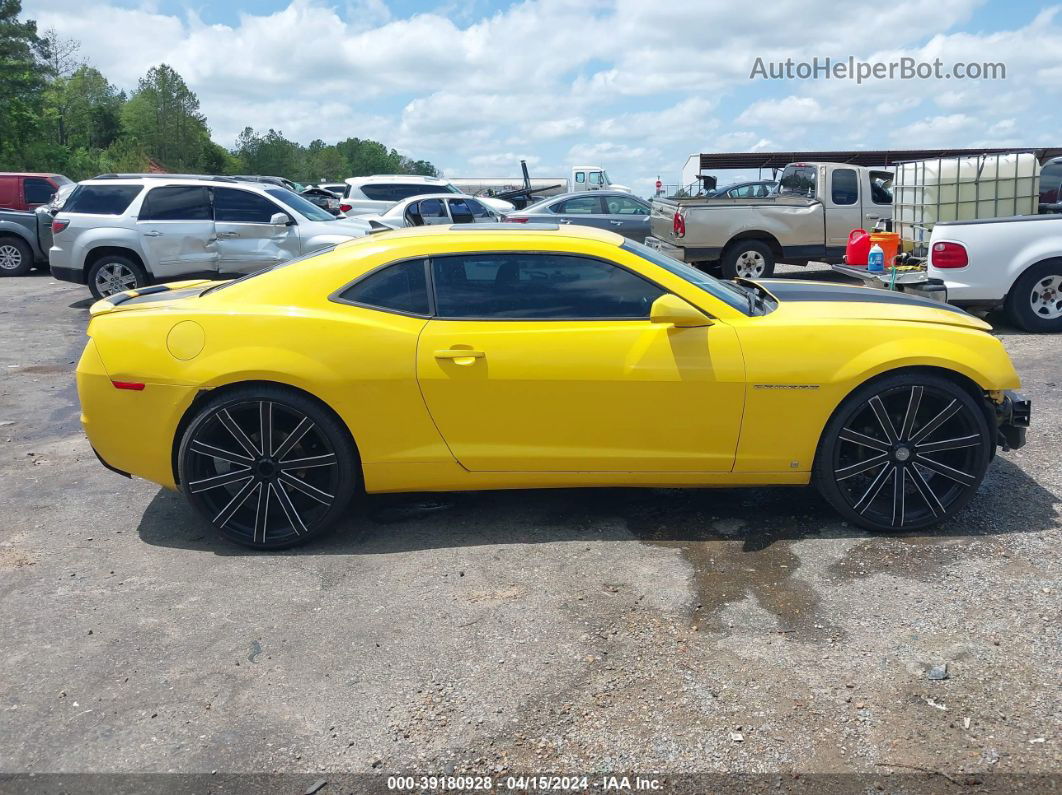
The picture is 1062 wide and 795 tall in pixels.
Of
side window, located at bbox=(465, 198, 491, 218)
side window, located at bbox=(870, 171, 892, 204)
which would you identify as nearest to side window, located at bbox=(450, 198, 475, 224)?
side window, located at bbox=(465, 198, 491, 218)

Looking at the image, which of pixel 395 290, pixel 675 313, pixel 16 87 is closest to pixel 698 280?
pixel 675 313

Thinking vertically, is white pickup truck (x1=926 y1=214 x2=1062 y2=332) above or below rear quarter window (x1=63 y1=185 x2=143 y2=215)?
below

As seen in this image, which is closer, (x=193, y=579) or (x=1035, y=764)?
(x=1035, y=764)

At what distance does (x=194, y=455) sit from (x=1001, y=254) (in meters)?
8.11

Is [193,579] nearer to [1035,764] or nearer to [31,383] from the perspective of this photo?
[1035,764]

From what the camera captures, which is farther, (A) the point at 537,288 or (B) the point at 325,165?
(B) the point at 325,165

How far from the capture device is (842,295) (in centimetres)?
487

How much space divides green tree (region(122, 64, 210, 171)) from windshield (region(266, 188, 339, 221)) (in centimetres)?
6519

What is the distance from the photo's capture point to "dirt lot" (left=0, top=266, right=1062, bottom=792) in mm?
2926

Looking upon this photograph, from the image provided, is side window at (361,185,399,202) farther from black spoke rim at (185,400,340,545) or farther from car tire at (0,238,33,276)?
black spoke rim at (185,400,340,545)

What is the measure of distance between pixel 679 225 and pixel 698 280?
27.9 feet

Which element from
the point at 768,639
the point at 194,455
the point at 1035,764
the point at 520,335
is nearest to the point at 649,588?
the point at 768,639

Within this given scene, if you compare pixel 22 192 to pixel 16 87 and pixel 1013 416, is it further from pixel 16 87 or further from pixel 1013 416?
pixel 16 87

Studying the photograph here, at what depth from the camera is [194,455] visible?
173 inches
